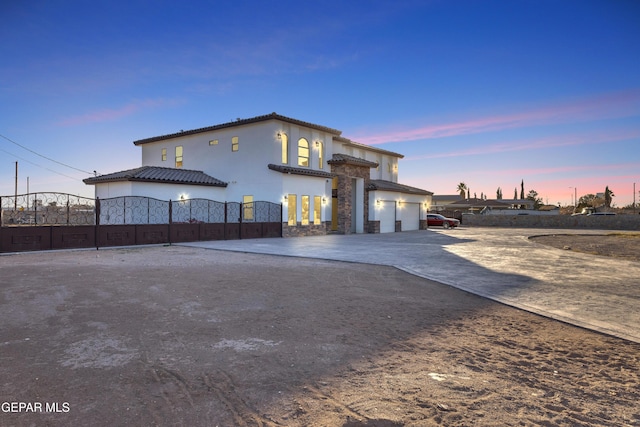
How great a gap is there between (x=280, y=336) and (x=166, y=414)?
2225 mm

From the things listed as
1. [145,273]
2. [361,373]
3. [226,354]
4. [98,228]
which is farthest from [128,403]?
[98,228]

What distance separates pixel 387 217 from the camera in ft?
115

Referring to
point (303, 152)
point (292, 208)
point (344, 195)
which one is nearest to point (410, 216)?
point (344, 195)

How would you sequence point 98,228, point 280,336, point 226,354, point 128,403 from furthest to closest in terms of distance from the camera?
point 98,228, point 280,336, point 226,354, point 128,403

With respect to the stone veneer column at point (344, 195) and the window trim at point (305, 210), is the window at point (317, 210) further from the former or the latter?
the stone veneer column at point (344, 195)

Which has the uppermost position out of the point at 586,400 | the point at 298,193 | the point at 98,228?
the point at 298,193

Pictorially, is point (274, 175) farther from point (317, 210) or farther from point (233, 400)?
point (233, 400)

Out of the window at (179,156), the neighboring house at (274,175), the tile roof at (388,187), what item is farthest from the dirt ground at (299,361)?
the window at (179,156)

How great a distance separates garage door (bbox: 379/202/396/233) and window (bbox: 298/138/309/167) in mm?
8849

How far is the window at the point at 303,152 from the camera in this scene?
94.5ft

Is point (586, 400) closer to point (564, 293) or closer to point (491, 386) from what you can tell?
point (491, 386)

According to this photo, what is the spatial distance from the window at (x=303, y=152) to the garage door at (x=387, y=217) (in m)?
8.85

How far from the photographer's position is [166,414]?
326cm

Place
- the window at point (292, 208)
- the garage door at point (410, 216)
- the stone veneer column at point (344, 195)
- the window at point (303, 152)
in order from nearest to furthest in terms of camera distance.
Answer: the window at point (292, 208) → the window at point (303, 152) → the stone veneer column at point (344, 195) → the garage door at point (410, 216)
